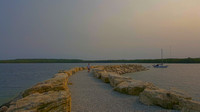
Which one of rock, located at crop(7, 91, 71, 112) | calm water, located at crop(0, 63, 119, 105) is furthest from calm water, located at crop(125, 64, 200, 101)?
calm water, located at crop(0, 63, 119, 105)

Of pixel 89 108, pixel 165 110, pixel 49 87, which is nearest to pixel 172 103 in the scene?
pixel 165 110

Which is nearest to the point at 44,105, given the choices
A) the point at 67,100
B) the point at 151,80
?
the point at 67,100

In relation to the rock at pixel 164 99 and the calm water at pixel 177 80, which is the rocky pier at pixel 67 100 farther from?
the calm water at pixel 177 80

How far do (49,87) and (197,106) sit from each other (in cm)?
544

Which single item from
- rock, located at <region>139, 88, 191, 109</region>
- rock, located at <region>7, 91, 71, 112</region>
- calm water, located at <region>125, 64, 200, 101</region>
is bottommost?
calm water, located at <region>125, 64, 200, 101</region>

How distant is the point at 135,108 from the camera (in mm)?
5488

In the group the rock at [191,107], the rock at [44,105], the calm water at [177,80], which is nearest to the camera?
the rock at [44,105]

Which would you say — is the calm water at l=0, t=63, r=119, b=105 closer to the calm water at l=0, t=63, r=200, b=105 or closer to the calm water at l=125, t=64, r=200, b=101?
the calm water at l=0, t=63, r=200, b=105

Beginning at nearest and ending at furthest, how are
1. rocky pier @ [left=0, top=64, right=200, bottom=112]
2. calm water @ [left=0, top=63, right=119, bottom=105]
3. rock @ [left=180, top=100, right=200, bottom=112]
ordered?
rocky pier @ [left=0, top=64, right=200, bottom=112] → rock @ [left=180, top=100, right=200, bottom=112] → calm water @ [left=0, top=63, right=119, bottom=105]

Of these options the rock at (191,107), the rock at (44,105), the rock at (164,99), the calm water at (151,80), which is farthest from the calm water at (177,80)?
the rock at (44,105)

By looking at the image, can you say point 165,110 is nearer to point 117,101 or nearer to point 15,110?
point 117,101

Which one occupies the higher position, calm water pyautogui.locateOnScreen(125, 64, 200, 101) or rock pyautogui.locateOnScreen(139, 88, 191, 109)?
rock pyautogui.locateOnScreen(139, 88, 191, 109)

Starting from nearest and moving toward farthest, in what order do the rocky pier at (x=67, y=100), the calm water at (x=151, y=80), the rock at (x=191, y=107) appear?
1. the rocky pier at (x=67, y=100)
2. the rock at (x=191, y=107)
3. the calm water at (x=151, y=80)

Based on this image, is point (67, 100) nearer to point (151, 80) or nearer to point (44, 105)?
point (44, 105)
